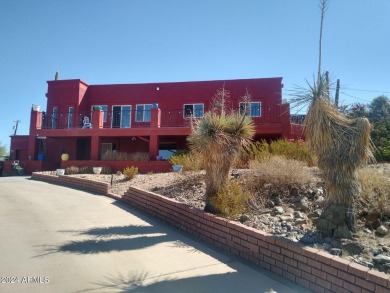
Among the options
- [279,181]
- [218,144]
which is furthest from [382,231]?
[218,144]

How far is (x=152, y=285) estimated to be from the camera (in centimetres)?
394

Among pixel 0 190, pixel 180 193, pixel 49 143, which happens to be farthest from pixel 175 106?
pixel 180 193

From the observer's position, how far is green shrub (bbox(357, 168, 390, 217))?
17.0ft

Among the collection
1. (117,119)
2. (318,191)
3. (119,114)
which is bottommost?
(318,191)

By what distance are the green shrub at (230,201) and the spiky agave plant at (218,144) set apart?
0.23 metres

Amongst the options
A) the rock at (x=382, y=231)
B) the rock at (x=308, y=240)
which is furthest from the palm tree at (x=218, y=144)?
the rock at (x=382, y=231)

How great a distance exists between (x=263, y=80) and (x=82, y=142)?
12443 mm

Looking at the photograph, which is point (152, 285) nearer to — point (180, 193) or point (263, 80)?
point (180, 193)

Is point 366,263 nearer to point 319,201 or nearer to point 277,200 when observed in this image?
point 319,201

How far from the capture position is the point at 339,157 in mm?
4648

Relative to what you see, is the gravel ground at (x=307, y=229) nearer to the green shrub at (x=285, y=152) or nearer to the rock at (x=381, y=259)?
the rock at (x=381, y=259)

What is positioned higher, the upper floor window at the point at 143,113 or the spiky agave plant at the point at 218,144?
the upper floor window at the point at 143,113

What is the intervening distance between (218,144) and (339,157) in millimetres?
2478

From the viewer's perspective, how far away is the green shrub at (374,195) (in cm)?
520
